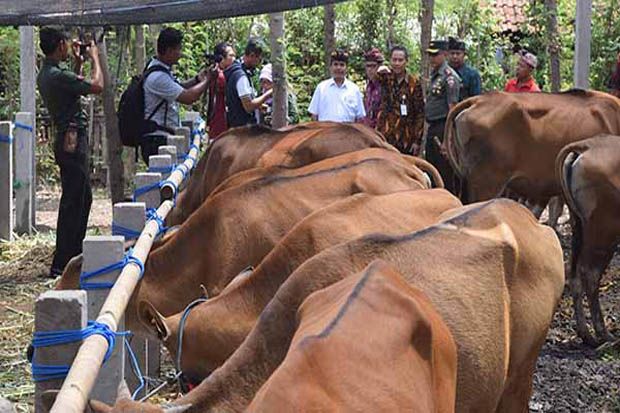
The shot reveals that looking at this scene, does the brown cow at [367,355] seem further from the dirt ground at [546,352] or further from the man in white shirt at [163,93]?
the man in white shirt at [163,93]

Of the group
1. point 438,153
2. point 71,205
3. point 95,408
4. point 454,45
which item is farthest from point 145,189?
point 454,45

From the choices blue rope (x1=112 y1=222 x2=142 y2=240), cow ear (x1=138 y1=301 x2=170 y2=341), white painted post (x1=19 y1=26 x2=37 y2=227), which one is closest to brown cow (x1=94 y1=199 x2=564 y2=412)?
cow ear (x1=138 y1=301 x2=170 y2=341)

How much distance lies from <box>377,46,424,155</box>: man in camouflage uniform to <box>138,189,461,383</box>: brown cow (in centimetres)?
718

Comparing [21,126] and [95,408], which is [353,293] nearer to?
[95,408]

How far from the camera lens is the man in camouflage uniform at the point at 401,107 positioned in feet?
45.4

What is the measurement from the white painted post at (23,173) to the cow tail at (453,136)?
15.5 feet

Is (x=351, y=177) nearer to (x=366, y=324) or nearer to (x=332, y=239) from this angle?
(x=332, y=239)

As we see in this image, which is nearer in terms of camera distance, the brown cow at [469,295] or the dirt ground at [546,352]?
the brown cow at [469,295]

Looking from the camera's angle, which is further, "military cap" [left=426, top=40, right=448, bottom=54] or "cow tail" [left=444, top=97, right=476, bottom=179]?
"military cap" [left=426, top=40, right=448, bottom=54]

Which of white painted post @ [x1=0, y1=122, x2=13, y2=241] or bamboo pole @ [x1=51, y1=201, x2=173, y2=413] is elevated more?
bamboo pole @ [x1=51, y1=201, x2=173, y2=413]

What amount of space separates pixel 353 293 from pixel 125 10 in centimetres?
654

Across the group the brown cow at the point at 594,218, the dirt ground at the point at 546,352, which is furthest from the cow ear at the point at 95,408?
the brown cow at the point at 594,218

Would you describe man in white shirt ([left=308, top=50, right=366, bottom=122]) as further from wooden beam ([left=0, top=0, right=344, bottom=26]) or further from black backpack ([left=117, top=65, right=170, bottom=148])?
black backpack ([left=117, top=65, right=170, bottom=148])

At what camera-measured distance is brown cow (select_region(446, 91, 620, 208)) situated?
12.8 meters
